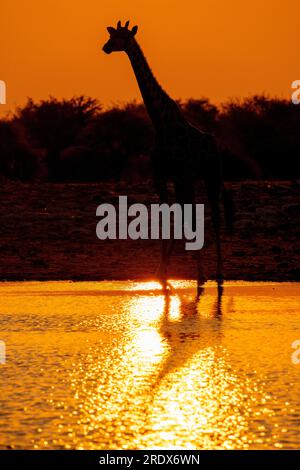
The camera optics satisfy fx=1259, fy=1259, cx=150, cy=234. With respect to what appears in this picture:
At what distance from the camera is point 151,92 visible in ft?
54.2

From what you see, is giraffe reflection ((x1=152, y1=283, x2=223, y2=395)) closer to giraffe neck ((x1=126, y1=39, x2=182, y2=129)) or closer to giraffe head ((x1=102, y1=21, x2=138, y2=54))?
giraffe neck ((x1=126, y1=39, x2=182, y2=129))

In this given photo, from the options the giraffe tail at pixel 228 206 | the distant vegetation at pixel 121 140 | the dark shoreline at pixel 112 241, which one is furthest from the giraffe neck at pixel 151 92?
the distant vegetation at pixel 121 140

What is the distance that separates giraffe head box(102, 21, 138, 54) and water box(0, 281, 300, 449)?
369cm

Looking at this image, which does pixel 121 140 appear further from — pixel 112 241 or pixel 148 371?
pixel 148 371

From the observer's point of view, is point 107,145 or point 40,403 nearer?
point 40,403

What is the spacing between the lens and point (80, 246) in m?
20.0

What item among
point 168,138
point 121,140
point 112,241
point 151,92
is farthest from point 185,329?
point 121,140

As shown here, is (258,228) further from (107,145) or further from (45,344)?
(107,145)

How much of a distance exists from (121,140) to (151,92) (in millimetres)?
29342

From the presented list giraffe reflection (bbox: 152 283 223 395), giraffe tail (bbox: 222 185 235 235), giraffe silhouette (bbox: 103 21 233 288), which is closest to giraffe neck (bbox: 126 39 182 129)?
giraffe silhouette (bbox: 103 21 233 288)

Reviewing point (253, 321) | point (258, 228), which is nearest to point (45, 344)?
point (253, 321)
